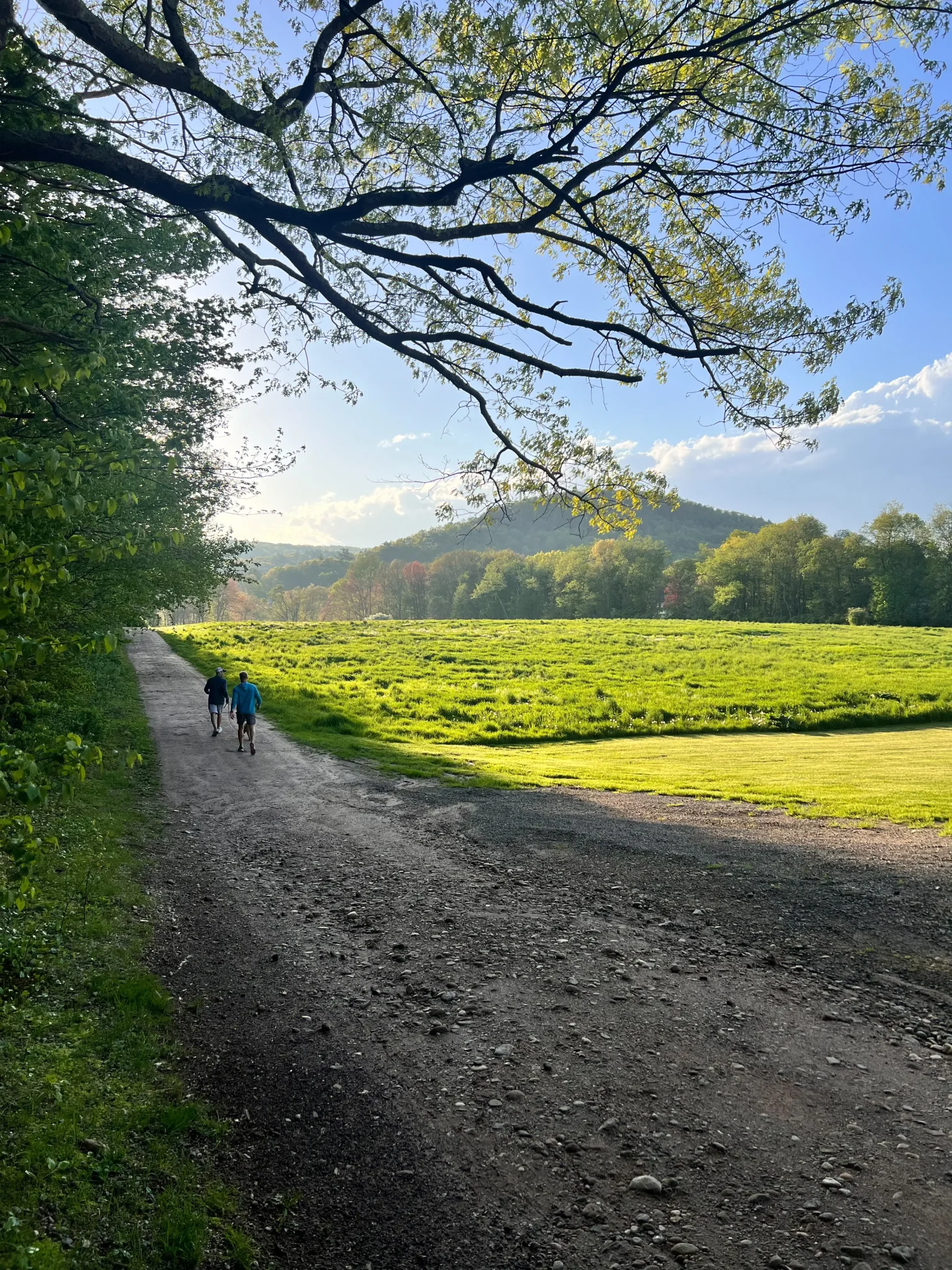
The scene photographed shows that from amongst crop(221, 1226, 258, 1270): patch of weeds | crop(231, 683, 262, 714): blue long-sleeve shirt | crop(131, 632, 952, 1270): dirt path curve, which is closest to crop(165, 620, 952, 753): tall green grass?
crop(231, 683, 262, 714): blue long-sleeve shirt

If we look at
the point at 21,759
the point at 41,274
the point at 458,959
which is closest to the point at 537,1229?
the point at 458,959

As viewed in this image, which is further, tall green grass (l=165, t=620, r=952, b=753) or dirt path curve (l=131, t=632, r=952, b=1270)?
tall green grass (l=165, t=620, r=952, b=753)

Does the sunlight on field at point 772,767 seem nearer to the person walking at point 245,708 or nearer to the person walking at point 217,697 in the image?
the person walking at point 245,708

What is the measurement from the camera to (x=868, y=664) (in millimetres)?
34188

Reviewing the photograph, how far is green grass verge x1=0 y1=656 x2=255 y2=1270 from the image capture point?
10.4ft

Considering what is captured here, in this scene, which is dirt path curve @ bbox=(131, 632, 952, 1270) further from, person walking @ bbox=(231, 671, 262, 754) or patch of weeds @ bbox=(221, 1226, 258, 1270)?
person walking @ bbox=(231, 671, 262, 754)

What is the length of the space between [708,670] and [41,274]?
30.4 metres

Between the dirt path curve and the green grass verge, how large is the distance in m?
0.25

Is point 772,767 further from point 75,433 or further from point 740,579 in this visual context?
point 740,579

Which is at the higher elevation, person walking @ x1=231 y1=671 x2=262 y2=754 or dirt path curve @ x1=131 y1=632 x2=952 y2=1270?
person walking @ x1=231 y1=671 x2=262 y2=754

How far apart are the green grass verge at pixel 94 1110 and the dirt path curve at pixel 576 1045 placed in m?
0.25

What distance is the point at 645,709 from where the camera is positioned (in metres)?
24.7

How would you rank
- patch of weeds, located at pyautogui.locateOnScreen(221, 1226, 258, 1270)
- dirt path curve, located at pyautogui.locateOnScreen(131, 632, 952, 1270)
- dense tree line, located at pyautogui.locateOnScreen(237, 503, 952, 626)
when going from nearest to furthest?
patch of weeds, located at pyautogui.locateOnScreen(221, 1226, 258, 1270)
dirt path curve, located at pyautogui.locateOnScreen(131, 632, 952, 1270)
dense tree line, located at pyautogui.locateOnScreen(237, 503, 952, 626)

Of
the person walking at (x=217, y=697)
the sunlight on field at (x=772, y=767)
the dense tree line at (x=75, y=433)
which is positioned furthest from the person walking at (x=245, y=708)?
the sunlight on field at (x=772, y=767)
